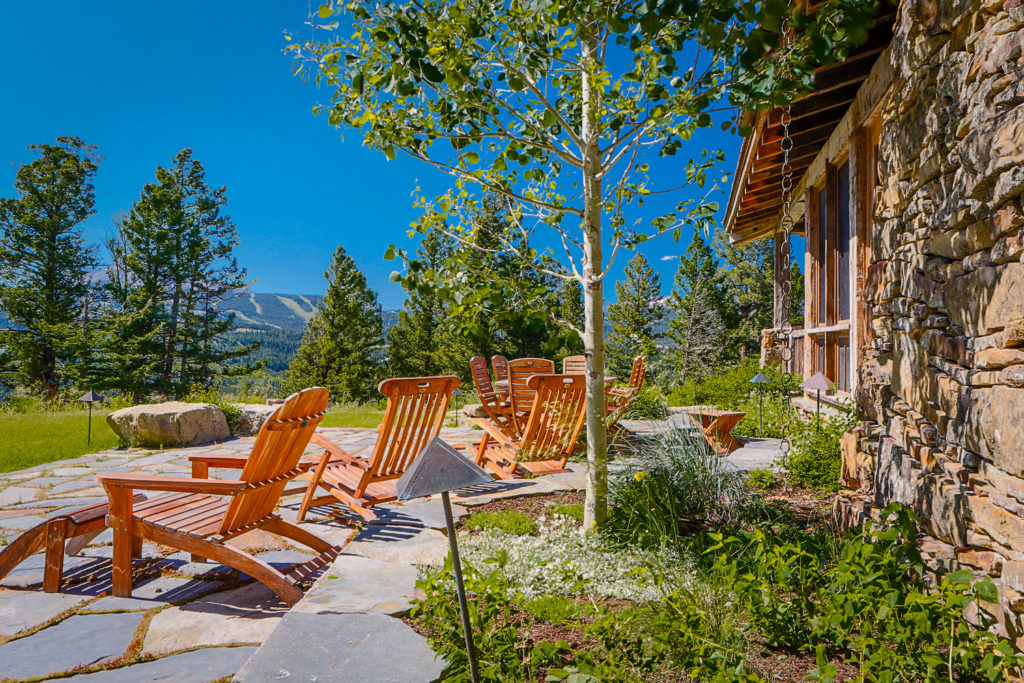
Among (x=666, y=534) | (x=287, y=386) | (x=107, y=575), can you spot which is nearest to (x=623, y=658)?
(x=666, y=534)

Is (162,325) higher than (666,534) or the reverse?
higher

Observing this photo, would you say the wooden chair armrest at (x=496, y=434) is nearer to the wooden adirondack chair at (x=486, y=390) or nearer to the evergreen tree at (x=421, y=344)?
the wooden adirondack chair at (x=486, y=390)

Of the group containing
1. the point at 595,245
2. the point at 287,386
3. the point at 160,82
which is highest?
the point at 160,82

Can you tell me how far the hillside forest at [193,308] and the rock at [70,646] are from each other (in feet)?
63.8

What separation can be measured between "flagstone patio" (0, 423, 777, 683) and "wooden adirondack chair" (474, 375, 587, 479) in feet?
1.26

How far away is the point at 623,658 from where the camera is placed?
1601mm

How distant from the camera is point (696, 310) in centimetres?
2723

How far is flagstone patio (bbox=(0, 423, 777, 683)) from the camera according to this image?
184cm

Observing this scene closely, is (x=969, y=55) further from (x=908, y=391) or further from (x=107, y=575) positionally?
(x=107, y=575)

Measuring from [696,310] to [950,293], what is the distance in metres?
26.3

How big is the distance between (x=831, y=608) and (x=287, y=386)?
34772 millimetres

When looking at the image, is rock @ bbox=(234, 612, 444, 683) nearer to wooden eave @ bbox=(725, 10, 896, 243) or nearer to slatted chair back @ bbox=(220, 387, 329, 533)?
slatted chair back @ bbox=(220, 387, 329, 533)

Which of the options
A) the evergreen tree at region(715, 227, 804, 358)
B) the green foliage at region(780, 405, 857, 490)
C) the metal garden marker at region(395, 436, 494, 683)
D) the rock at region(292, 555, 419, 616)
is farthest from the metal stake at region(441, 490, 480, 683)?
the evergreen tree at region(715, 227, 804, 358)

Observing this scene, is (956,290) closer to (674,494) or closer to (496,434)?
(674,494)
